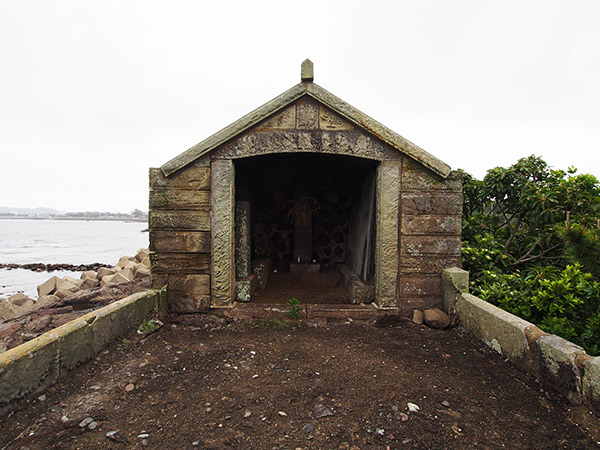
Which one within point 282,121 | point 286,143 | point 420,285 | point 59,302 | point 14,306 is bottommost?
point 14,306

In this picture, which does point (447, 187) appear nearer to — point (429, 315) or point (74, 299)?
point (429, 315)

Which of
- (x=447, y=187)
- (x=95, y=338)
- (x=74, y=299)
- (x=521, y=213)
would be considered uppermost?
(x=447, y=187)

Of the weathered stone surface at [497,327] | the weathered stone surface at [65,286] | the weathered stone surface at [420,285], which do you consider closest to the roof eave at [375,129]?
the weathered stone surface at [420,285]

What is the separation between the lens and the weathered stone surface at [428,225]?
4312mm

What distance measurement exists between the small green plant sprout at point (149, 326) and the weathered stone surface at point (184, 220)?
3.89ft

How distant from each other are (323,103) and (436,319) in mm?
3141

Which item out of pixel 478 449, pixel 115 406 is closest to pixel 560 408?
pixel 478 449

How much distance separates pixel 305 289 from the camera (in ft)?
20.5

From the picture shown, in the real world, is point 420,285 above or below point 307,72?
below

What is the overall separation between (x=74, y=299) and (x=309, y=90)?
5.52m

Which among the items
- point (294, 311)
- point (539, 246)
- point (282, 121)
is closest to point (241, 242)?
point (294, 311)

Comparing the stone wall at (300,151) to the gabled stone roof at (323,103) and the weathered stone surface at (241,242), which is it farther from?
the weathered stone surface at (241,242)

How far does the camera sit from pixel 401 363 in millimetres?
3180

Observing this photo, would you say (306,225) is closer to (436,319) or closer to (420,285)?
(420,285)
